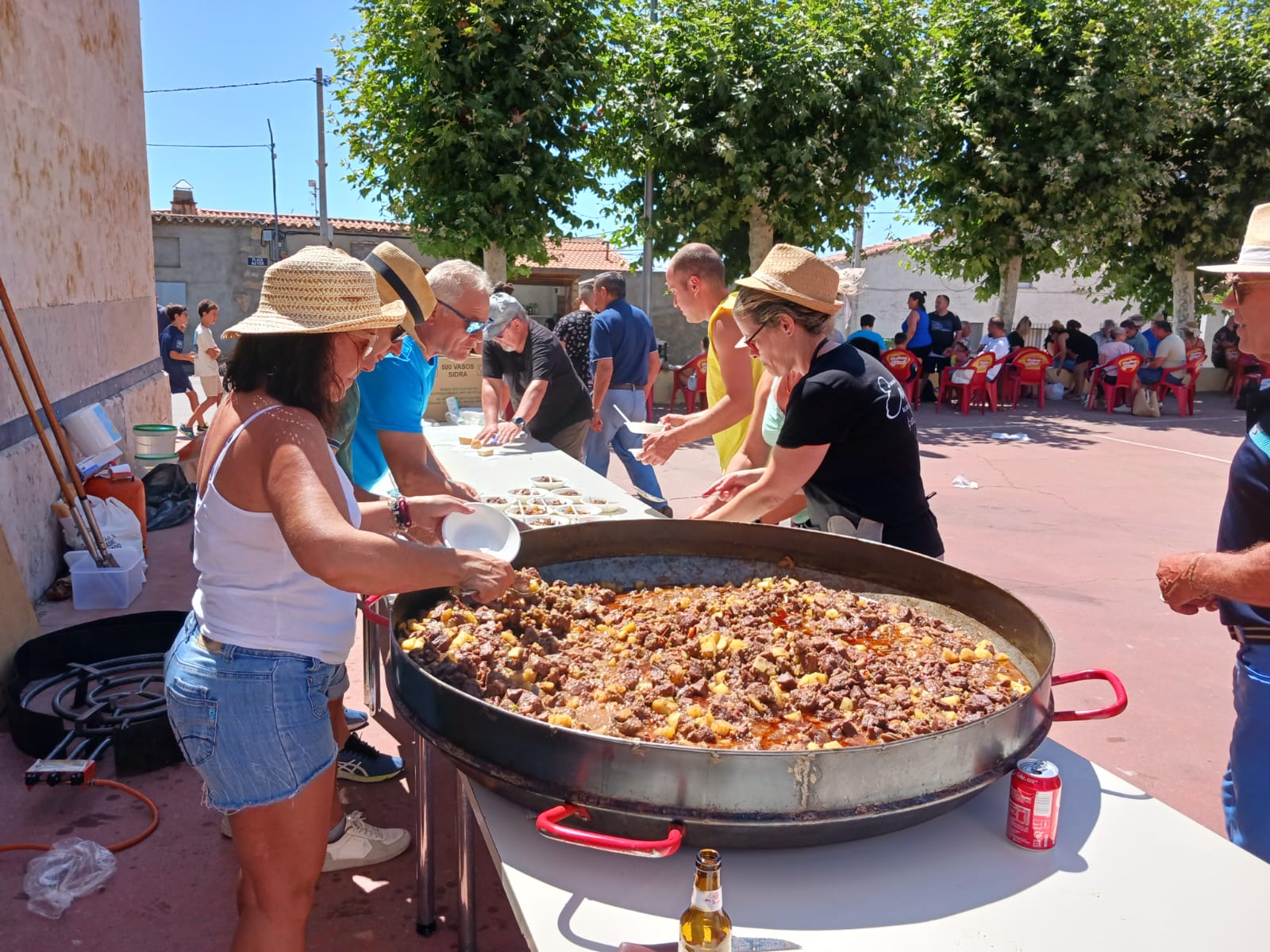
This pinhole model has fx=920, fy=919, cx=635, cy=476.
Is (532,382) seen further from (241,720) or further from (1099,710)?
(1099,710)

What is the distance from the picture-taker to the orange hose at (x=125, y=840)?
3.18 metres

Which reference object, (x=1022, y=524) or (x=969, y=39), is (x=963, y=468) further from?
(x=969, y=39)

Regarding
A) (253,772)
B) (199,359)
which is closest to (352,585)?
(253,772)

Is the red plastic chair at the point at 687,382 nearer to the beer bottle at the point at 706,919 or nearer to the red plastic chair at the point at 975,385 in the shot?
the red plastic chair at the point at 975,385

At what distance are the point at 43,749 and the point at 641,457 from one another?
277cm

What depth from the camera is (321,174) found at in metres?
28.4

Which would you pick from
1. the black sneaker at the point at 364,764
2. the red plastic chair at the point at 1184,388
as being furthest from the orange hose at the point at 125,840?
the red plastic chair at the point at 1184,388

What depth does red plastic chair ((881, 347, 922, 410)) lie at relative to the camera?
52.9ft

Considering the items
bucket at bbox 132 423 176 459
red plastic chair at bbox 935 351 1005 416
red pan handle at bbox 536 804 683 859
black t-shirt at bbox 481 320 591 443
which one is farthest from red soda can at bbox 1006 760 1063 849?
red plastic chair at bbox 935 351 1005 416

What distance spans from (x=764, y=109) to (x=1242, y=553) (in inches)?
534

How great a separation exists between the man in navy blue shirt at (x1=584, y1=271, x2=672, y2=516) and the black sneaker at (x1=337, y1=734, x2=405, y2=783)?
3698mm

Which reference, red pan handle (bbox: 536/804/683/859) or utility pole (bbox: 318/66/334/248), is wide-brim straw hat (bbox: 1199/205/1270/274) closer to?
red pan handle (bbox: 536/804/683/859)

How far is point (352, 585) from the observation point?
1.72m

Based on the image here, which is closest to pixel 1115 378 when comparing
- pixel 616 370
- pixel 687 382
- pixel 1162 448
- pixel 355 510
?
pixel 1162 448
